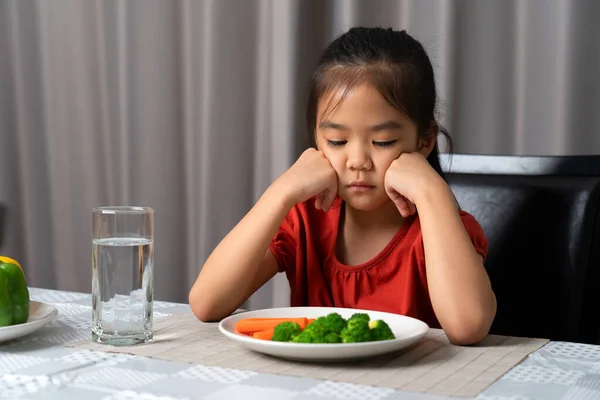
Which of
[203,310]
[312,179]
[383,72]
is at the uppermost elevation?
[383,72]

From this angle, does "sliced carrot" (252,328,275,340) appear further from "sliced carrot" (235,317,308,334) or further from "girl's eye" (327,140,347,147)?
"girl's eye" (327,140,347,147)

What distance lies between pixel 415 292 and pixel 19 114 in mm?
2055

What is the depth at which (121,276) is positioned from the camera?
0.96 m

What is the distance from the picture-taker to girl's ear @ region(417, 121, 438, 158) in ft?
4.57

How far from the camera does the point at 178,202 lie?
8.73 feet

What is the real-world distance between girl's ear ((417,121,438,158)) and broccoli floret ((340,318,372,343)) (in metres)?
0.56

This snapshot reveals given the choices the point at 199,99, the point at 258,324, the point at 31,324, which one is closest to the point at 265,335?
the point at 258,324

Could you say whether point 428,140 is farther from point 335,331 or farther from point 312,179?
point 335,331

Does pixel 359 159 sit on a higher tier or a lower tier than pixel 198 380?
higher

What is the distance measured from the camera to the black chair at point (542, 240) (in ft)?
4.29

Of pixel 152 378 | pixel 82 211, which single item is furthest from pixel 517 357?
pixel 82 211

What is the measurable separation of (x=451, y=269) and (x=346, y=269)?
0.30 metres

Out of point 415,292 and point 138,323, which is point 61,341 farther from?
point 415,292

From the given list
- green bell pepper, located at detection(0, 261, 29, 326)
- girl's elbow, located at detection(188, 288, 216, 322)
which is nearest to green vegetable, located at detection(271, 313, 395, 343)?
girl's elbow, located at detection(188, 288, 216, 322)
